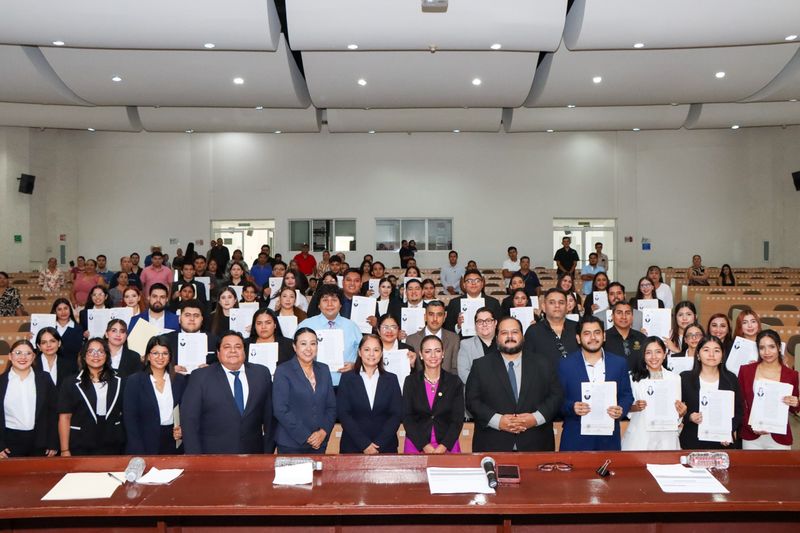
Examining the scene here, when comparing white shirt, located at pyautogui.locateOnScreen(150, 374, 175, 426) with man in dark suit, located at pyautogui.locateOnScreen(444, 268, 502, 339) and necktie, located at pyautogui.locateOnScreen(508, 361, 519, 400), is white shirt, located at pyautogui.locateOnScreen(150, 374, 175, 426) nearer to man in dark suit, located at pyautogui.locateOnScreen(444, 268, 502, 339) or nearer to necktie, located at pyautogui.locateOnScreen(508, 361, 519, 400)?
necktie, located at pyautogui.locateOnScreen(508, 361, 519, 400)

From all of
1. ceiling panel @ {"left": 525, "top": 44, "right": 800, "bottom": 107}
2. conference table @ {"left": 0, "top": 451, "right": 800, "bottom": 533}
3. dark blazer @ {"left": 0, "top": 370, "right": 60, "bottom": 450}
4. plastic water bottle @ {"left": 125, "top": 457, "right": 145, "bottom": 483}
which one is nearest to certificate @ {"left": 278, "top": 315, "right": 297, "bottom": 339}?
→ dark blazer @ {"left": 0, "top": 370, "right": 60, "bottom": 450}

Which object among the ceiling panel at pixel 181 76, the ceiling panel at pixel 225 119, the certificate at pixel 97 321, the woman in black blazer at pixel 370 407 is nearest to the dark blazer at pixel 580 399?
the woman in black blazer at pixel 370 407

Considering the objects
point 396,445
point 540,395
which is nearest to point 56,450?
point 396,445

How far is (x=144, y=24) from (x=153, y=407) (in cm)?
745

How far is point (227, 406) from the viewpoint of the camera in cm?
464

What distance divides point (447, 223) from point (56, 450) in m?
15.8

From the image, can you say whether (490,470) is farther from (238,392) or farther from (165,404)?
(165,404)

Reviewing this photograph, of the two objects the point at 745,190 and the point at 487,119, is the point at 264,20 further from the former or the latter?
the point at 745,190

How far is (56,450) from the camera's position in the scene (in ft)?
16.4

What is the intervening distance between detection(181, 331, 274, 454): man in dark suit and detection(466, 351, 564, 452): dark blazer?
1.41 metres

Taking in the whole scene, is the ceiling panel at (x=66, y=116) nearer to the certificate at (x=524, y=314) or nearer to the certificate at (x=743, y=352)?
the certificate at (x=524, y=314)

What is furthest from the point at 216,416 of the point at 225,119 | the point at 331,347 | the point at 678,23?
the point at 225,119

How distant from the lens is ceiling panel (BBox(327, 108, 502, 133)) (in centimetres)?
1761

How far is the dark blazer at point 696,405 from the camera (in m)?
4.80
